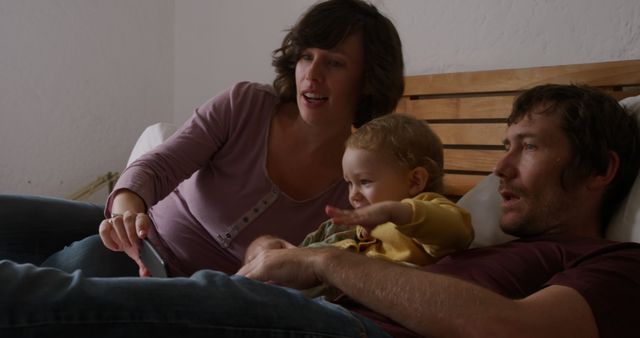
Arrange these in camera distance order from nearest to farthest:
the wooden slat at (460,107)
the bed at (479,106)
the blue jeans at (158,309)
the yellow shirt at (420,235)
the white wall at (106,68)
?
the blue jeans at (158,309) < the yellow shirt at (420,235) < the bed at (479,106) < the wooden slat at (460,107) < the white wall at (106,68)

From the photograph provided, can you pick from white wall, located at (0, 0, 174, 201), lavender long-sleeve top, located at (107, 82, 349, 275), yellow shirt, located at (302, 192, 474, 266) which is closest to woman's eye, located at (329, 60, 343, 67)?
lavender long-sleeve top, located at (107, 82, 349, 275)

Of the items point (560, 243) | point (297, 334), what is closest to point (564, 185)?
point (560, 243)

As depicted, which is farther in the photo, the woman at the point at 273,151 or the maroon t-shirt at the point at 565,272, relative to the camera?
the woman at the point at 273,151

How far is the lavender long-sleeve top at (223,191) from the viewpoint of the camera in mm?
1594

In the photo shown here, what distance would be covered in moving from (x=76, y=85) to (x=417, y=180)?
2583mm

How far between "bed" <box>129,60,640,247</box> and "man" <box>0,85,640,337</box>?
0.22 m

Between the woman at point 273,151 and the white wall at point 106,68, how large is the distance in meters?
0.75

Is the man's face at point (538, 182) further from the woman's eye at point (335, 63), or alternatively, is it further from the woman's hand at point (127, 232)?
the woman's hand at point (127, 232)

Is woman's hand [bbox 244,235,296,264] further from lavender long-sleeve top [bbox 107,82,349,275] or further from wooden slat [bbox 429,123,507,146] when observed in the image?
wooden slat [bbox 429,123,507,146]

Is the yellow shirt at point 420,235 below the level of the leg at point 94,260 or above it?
above

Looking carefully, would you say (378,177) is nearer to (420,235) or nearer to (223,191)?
(420,235)

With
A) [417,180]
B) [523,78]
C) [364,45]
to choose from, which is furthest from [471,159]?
[417,180]

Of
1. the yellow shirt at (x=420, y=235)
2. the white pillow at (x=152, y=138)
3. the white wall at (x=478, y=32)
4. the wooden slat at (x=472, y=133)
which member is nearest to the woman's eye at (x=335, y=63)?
the yellow shirt at (x=420, y=235)

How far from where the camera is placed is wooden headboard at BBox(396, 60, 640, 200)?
1849 mm
